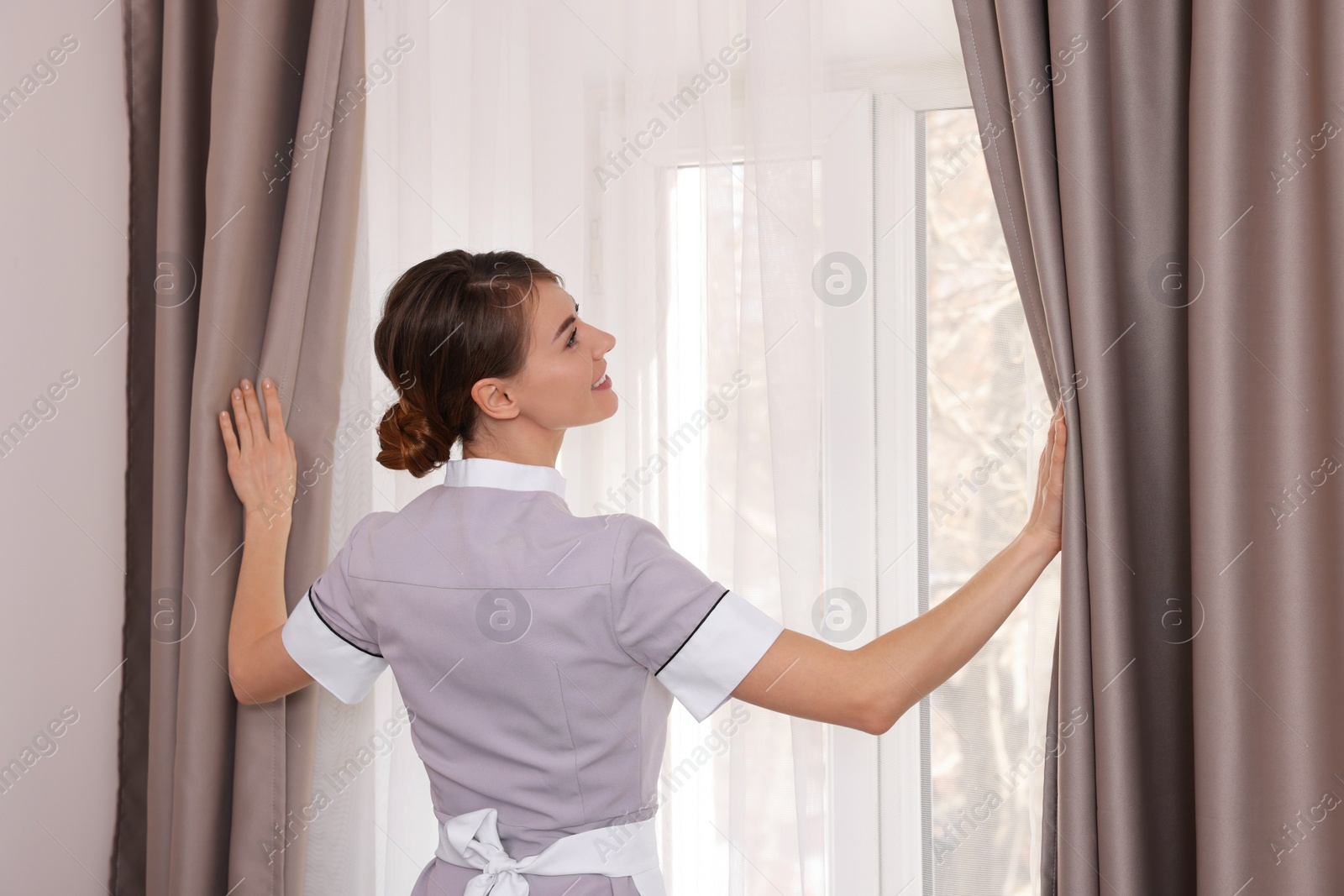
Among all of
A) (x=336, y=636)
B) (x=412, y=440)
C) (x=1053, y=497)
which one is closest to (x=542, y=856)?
(x=336, y=636)

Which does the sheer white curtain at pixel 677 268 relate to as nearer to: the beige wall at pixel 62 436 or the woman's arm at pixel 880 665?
the woman's arm at pixel 880 665

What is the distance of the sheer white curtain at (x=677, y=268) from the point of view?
127cm

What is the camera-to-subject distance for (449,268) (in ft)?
3.74

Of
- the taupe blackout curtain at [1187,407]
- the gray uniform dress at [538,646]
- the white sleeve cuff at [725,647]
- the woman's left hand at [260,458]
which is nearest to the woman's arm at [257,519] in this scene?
the woman's left hand at [260,458]

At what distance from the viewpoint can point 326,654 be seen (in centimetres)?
122

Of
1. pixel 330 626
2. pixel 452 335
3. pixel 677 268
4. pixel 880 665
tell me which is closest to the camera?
pixel 880 665

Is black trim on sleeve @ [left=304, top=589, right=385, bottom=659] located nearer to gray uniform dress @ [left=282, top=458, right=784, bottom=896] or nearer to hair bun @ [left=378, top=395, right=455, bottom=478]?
gray uniform dress @ [left=282, top=458, right=784, bottom=896]

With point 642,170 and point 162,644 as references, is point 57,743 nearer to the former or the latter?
point 162,644

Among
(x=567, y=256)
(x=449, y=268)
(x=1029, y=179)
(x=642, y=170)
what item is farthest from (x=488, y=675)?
(x=1029, y=179)

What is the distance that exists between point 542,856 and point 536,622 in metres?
0.28

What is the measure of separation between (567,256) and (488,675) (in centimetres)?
65

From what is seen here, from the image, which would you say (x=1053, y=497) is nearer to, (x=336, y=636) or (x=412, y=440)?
(x=412, y=440)

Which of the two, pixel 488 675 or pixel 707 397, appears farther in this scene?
pixel 707 397

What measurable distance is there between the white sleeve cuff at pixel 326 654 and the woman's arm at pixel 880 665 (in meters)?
0.53
